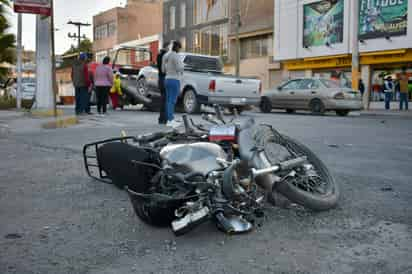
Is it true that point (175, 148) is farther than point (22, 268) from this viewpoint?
Yes

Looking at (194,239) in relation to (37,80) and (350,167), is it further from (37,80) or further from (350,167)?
(37,80)

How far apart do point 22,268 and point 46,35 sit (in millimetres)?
11068

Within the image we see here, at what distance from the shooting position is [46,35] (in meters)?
12.8

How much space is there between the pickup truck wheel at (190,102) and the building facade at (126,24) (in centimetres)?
4511

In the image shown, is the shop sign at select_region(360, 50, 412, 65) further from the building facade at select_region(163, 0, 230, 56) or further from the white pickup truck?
the building facade at select_region(163, 0, 230, 56)

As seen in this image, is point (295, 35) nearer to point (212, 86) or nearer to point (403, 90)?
point (403, 90)

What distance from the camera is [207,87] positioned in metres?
14.1

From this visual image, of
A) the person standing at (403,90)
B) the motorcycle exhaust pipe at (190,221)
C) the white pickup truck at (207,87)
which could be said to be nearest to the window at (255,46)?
the person standing at (403,90)

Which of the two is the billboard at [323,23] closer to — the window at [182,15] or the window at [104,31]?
the window at [182,15]

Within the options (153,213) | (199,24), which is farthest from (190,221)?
(199,24)

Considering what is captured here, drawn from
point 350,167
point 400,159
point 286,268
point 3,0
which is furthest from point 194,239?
point 3,0

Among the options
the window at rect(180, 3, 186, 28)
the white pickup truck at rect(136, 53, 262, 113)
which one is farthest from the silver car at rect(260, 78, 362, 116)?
the window at rect(180, 3, 186, 28)

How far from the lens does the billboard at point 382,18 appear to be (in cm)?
2444

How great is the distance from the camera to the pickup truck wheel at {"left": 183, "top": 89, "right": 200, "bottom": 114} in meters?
14.3
